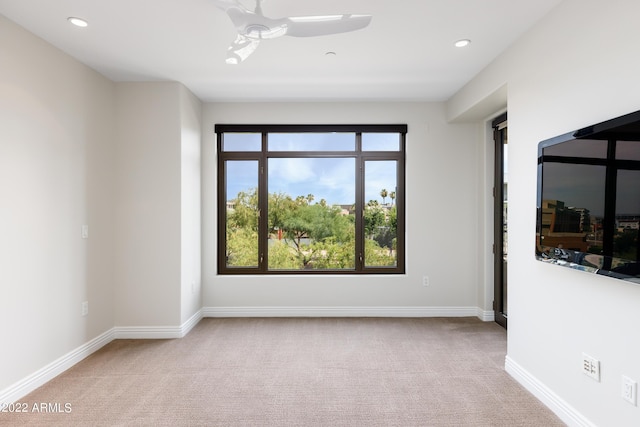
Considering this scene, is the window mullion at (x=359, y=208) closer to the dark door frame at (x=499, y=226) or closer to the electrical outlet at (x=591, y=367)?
the dark door frame at (x=499, y=226)

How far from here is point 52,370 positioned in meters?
2.92

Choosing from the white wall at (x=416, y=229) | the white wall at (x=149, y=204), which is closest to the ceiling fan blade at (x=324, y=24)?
the white wall at (x=149, y=204)

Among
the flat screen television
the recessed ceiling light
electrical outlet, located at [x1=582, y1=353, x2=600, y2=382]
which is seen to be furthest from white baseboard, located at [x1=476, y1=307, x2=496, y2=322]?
the recessed ceiling light

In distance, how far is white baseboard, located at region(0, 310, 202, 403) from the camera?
102 inches

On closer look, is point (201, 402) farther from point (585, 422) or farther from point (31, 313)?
point (585, 422)

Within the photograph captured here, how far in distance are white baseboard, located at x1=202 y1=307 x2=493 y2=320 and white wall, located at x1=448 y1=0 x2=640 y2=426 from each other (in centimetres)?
155

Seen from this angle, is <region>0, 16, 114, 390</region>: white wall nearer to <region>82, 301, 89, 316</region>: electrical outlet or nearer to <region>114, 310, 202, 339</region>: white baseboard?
<region>82, 301, 89, 316</region>: electrical outlet

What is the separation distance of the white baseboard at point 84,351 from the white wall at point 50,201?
0.06 metres

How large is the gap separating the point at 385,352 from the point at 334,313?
119 centimetres

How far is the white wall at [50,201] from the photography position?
2549 mm

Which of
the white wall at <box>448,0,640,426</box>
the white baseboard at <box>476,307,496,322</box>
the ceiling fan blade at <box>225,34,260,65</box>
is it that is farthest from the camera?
the white baseboard at <box>476,307,496,322</box>

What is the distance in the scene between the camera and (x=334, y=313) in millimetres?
4535

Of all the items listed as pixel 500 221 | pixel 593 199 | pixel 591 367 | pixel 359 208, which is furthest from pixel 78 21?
pixel 500 221

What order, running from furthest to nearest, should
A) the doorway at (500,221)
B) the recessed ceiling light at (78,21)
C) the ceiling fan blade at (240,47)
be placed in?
the doorway at (500,221), the recessed ceiling light at (78,21), the ceiling fan blade at (240,47)
